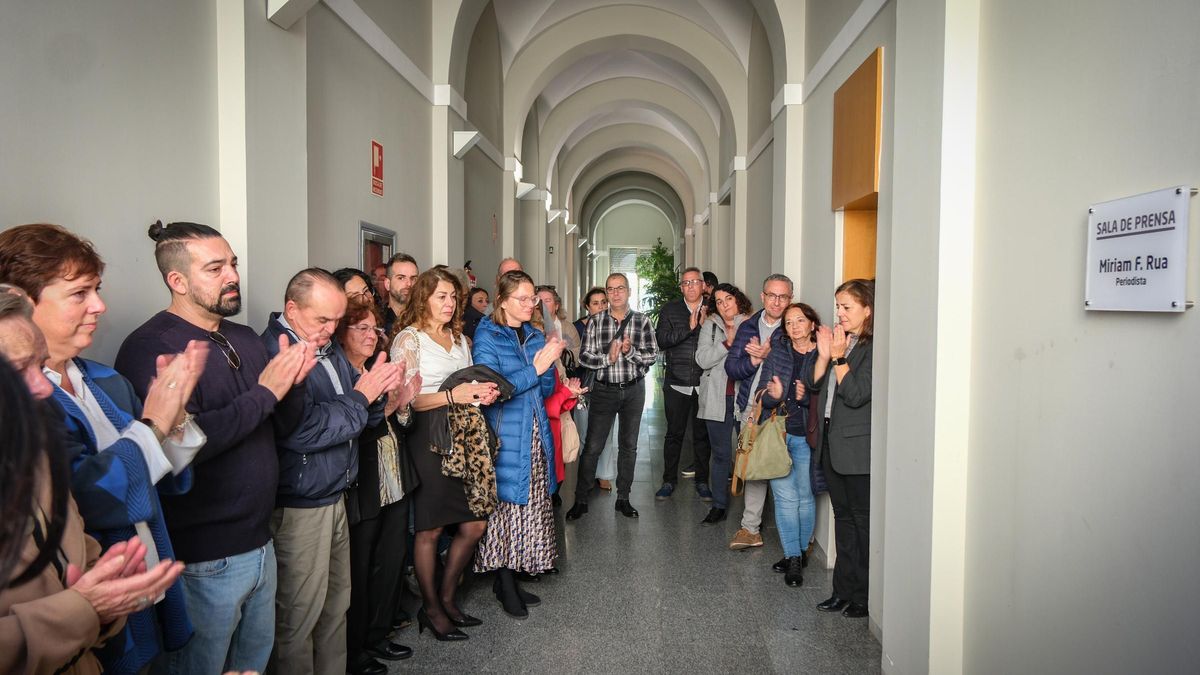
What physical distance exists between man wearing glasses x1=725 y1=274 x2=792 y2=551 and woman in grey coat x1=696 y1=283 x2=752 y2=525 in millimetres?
389

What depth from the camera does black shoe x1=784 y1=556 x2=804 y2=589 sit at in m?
4.54

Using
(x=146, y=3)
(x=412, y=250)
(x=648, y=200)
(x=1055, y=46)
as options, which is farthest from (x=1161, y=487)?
(x=648, y=200)

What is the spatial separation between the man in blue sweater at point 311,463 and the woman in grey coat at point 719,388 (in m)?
3.35

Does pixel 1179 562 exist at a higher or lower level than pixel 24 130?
lower

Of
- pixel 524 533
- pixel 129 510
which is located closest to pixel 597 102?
pixel 524 533

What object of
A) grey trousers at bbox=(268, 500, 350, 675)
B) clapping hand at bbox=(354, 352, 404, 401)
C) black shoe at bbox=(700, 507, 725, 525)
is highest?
clapping hand at bbox=(354, 352, 404, 401)

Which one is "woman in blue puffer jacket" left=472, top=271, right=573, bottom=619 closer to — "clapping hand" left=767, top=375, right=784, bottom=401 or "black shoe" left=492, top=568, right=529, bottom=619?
"black shoe" left=492, top=568, right=529, bottom=619

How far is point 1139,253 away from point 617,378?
4.14m

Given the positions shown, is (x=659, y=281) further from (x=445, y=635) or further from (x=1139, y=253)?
(x=1139, y=253)

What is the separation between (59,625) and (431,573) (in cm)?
253

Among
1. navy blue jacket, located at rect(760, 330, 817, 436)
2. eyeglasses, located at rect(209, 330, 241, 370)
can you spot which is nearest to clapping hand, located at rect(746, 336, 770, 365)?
navy blue jacket, located at rect(760, 330, 817, 436)

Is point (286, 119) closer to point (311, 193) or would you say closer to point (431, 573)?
point (311, 193)

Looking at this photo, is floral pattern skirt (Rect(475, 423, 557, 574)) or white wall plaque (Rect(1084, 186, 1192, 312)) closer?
white wall plaque (Rect(1084, 186, 1192, 312))

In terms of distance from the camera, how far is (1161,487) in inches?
72.9
